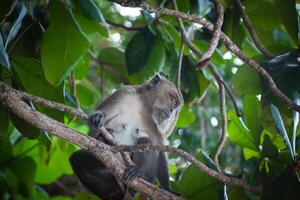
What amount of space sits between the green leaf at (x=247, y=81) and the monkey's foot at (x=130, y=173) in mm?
793

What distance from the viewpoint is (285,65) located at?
2.70 meters

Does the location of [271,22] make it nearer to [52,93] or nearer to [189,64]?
[189,64]

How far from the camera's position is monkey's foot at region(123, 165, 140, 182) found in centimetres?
243

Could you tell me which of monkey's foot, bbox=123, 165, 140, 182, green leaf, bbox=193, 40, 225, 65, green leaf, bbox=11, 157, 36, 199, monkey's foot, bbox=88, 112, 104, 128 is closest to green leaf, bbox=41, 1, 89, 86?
monkey's foot, bbox=88, 112, 104, 128

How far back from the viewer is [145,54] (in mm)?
3506

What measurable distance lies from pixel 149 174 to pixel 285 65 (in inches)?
47.9

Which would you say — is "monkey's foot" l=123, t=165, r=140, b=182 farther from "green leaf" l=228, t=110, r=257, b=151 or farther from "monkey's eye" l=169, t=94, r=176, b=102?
"monkey's eye" l=169, t=94, r=176, b=102

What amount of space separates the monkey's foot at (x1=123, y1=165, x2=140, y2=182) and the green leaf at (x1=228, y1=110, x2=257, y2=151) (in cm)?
75

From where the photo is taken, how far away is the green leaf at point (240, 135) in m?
3.08

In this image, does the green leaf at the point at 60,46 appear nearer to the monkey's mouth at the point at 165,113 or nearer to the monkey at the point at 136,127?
the monkey at the point at 136,127

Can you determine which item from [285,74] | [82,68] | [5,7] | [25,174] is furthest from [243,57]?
[25,174]

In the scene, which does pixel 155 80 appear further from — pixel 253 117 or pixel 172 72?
pixel 253 117

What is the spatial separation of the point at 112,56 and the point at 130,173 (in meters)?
1.78

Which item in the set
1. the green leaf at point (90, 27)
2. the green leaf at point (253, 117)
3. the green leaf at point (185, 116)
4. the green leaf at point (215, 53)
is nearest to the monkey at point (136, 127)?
the green leaf at point (185, 116)
